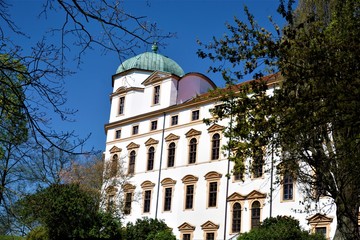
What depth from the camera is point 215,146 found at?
4022cm

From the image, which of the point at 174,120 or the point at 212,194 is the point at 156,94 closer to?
the point at 174,120

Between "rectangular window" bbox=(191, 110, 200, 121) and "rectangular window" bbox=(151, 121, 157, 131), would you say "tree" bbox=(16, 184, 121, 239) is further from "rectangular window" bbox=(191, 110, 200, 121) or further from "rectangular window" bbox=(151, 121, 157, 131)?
"rectangular window" bbox=(151, 121, 157, 131)

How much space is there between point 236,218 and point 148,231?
19.5 feet

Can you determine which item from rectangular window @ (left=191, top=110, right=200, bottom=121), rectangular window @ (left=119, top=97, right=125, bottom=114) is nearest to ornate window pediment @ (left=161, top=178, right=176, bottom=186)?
rectangular window @ (left=191, top=110, right=200, bottom=121)

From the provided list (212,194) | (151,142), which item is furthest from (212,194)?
(151,142)

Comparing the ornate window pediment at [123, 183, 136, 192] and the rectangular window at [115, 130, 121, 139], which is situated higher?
the rectangular window at [115, 130, 121, 139]

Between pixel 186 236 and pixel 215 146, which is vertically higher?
pixel 215 146

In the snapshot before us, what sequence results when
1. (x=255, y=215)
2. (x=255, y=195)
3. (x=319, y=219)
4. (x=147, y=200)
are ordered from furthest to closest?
(x=147, y=200), (x=255, y=195), (x=255, y=215), (x=319, y=219)

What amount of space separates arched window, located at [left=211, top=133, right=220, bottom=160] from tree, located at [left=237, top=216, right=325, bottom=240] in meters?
9.30

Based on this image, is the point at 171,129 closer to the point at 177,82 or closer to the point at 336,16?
the point at 177,82

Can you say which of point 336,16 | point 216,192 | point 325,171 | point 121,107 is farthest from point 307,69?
point 121,107

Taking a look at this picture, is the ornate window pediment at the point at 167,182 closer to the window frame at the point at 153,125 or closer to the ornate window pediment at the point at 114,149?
the window frame at the point at 153,125

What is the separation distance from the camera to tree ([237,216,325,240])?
91.7 ft

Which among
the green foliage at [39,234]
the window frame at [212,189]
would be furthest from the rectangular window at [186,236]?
the green foliage at [39,234]
